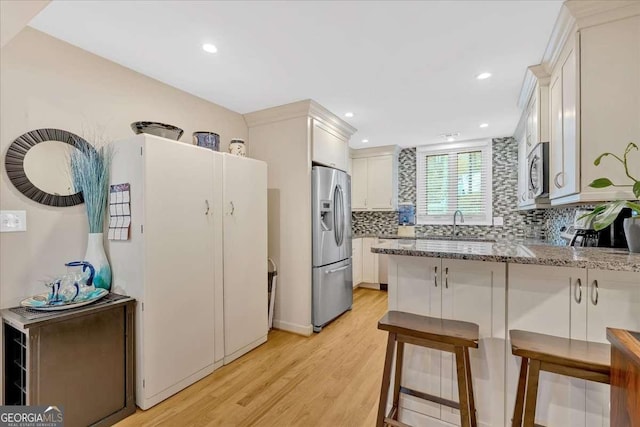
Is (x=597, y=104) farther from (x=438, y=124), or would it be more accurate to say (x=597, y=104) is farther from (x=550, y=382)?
(x=438, y=124)

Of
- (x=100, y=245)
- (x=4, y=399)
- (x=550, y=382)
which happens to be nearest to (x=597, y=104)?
(x=550, y=382)

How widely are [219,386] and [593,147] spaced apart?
2891 millimetres

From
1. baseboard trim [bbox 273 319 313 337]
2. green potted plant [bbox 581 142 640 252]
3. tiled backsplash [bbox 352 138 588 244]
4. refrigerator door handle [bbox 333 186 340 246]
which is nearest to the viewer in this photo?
green potted plant [bbox 581 142 640 252]

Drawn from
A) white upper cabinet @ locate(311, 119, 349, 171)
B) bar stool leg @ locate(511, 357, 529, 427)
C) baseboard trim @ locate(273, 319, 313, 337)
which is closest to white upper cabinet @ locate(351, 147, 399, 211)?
white upper cabinet @ locate(311, 119, 349, 171)

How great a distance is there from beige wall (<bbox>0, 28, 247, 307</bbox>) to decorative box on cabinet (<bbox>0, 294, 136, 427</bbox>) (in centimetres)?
31

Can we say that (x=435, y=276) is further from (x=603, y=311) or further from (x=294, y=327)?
(x=294, y=327)

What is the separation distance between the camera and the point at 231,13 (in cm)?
167

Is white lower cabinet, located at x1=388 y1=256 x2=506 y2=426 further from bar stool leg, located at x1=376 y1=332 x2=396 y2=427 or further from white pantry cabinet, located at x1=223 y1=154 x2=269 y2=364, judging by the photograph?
white pantry cabinet, located at x1=223 y1=154 x2=269 y2=364

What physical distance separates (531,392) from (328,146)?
284 cm

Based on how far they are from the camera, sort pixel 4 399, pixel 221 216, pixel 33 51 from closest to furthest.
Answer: pixel 4 399 → pixel 33 51 → pixel 221 216

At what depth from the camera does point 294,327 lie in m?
3.10

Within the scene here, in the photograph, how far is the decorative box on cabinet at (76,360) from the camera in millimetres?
1484

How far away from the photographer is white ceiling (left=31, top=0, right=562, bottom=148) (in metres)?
1.65

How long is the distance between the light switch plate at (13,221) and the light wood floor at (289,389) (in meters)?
1.33
